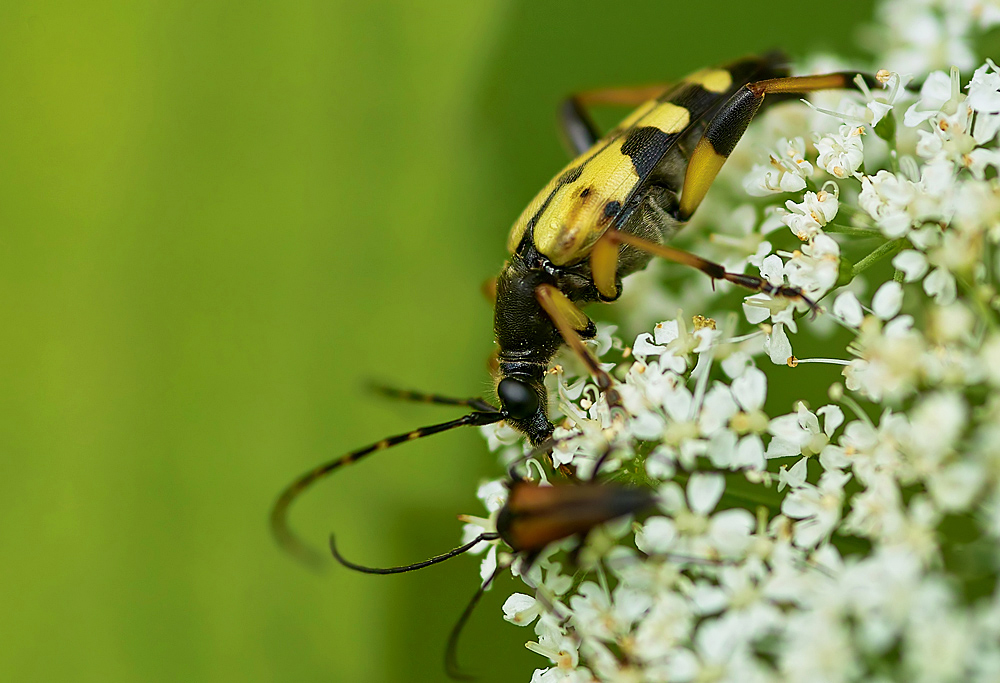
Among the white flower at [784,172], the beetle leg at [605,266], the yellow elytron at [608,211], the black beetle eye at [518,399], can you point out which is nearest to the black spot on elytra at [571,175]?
the yellow elytron at [608,211]

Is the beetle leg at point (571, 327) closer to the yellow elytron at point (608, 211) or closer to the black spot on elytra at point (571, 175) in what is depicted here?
the yellow elytron at point (608, 211)

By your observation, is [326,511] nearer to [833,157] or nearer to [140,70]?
[140,70]

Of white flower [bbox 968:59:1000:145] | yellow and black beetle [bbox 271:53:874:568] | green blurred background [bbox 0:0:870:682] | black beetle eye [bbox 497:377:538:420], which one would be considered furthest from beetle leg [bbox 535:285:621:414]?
white flower [bbox 968:59:1000:145]

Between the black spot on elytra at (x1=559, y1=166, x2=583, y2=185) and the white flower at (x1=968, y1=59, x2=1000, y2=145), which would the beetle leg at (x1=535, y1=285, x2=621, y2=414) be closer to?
the black spot on elytra at (x1=559, y1=166, x2=583, y2=185)

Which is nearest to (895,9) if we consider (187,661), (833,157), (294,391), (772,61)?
(772,61)

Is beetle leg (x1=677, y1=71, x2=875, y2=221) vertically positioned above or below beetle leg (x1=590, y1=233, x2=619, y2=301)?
above

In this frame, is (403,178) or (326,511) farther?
(403,178)

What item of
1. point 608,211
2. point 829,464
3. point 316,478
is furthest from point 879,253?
point 316,478

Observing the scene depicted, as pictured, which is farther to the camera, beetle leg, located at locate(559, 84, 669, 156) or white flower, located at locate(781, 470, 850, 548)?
beetle leg, located at locate(559, 84, 669, 156)
